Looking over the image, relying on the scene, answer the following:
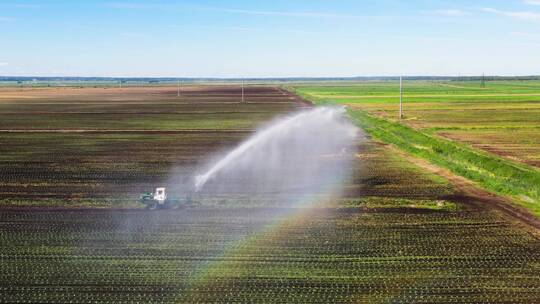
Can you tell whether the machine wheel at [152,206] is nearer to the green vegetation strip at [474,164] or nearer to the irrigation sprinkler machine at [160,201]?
the irrigation sprinkler machine at [160,201]

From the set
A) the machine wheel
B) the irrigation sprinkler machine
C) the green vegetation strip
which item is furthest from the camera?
the green vegetation strip

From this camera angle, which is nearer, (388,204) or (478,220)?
(478,220)

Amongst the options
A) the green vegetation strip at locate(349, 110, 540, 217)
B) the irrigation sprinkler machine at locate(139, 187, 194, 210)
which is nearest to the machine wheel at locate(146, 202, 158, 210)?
the irrigation sprinkler machine at locate(139, 187, 194, 210)

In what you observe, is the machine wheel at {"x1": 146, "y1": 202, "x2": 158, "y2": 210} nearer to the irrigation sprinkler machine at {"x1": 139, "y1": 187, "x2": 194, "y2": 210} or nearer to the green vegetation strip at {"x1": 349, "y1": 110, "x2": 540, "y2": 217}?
the irrigation sprinkler machine at {"x1": 139, "y1": 187, "x2": 194, "y2": 210}

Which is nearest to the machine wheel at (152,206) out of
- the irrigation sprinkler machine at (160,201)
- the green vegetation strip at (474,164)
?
the irrigation sprinkler machine at (160,201)

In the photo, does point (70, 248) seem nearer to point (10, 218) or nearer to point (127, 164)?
point (10, 218)

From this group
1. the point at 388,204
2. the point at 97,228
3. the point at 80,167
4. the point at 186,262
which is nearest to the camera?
the point at 186,262

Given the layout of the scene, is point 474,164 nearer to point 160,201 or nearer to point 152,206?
point 160,201

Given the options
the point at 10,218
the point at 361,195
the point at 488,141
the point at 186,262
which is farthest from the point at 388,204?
the point at 488,141
